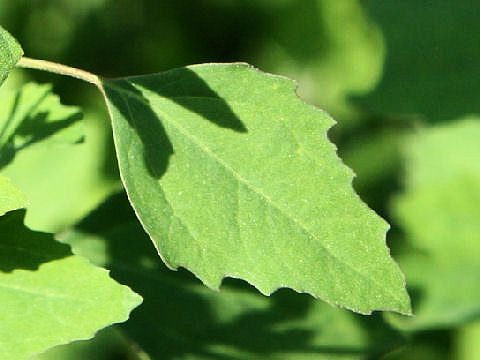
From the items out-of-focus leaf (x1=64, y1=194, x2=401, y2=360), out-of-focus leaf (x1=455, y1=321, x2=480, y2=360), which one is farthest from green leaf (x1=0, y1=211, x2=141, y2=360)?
out-of-focus leaf (x1=455, y1=321, x2=480, y2=360)

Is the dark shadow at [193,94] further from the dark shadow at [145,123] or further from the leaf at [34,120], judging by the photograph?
the leaf at [34,120]

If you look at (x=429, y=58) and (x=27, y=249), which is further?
(x=429, y=58)

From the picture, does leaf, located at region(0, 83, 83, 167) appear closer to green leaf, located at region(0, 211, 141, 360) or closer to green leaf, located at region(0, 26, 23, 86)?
green leaf, located at region(0, 211, 141, 360)

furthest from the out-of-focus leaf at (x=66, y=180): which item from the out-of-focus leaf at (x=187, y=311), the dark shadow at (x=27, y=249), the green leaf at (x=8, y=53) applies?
the green leaf at (x=8, y=53)

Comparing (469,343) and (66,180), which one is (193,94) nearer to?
(66,180)

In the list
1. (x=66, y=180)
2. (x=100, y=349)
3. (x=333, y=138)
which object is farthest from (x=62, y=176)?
(x=333, y=138)
